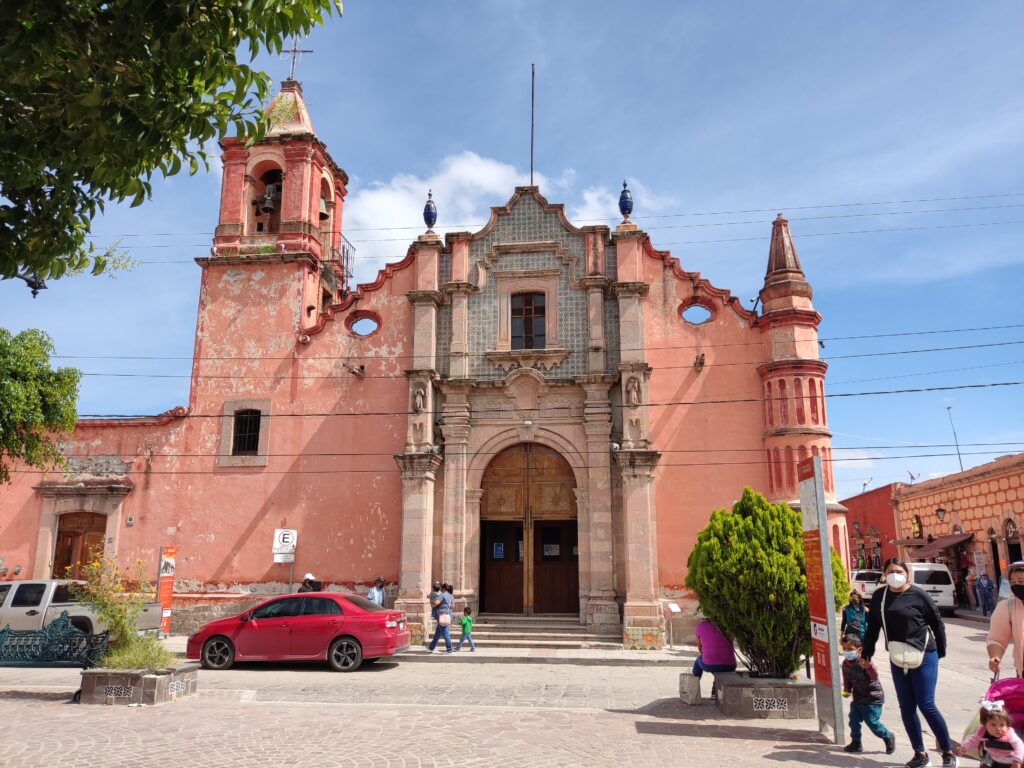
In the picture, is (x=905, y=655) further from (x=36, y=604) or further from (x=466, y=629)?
(x=36, y=604)

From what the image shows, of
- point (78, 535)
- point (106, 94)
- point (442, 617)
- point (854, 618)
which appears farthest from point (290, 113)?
point (854, 618)

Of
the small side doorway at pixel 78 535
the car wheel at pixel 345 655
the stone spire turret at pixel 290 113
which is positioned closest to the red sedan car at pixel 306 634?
the car wheel at pixel 345 655

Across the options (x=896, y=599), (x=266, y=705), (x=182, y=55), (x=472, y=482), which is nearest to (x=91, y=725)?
(x=266, y=705)

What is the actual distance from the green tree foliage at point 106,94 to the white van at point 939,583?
2834 cm

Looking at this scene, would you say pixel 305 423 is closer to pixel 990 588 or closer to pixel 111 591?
pixel 111 591

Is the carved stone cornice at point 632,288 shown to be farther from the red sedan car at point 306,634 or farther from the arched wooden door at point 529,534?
the red sedan car at point 306,634

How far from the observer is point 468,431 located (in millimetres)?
19375

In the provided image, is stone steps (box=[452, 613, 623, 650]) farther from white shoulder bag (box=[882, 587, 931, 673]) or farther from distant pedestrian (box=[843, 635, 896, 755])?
white shoulder bag (box=[882, 587, 931, 673])

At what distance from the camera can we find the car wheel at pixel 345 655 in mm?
13812

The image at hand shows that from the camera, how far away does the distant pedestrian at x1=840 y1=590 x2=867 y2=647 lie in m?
13.1

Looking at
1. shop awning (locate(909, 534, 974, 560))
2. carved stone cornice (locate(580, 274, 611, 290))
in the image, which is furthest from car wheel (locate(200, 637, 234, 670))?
shop awning (locate(909, 534, 974, 560))

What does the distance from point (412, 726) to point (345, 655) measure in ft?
17.5

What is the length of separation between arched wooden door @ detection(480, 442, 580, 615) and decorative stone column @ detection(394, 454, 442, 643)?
162 cm

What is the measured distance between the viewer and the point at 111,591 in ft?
36.9
